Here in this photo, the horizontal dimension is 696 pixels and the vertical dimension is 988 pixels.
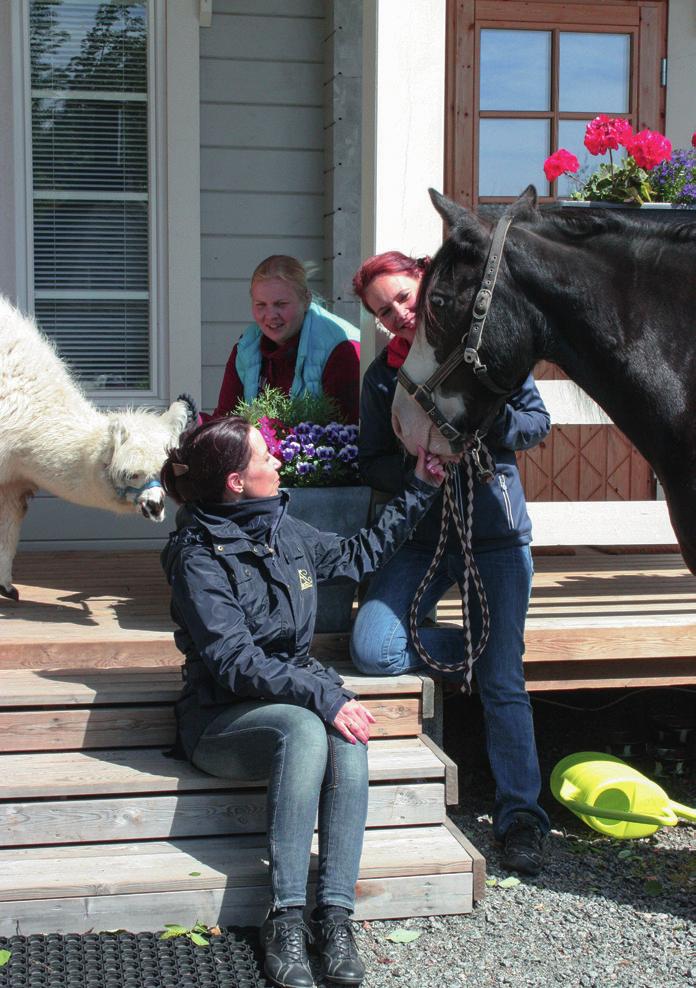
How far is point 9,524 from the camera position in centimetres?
457

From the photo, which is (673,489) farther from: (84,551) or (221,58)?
(221,58)

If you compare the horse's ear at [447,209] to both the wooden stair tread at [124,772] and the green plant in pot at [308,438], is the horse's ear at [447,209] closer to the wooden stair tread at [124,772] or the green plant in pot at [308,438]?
the green plant in pot at [308,438]

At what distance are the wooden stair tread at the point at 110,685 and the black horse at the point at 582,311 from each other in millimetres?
1048

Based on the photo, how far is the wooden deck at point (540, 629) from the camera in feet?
12.2

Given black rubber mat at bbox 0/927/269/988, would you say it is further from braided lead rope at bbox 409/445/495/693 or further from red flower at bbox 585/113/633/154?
red flower at bbox 585/113/633/154

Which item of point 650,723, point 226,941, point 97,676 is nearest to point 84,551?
point 97,676

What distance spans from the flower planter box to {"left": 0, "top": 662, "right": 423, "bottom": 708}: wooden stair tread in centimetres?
20

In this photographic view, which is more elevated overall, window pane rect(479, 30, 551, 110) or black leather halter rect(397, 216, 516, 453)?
window pane rect(479, 30, 551, 110)

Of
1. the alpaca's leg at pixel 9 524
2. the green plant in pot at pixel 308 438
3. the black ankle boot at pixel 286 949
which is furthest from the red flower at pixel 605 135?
the black ankle boot at pixel 286 949

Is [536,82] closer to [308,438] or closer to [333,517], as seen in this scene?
[308,438]

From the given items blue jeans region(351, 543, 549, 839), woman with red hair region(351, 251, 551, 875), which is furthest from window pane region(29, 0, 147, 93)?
blue jeans region(351, 543, 549, 839)

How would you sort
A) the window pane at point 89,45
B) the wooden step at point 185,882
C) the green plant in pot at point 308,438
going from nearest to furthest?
the wooden step at point 185,882, the green plant in pot at point 308,438, the window pane at point 89,45

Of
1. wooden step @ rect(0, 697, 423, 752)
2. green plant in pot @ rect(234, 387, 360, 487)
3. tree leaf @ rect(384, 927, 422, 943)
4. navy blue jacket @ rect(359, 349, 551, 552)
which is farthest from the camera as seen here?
green plant in pot @ rect(234, 387, 360, 487)

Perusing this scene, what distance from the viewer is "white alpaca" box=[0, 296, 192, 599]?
4238 mm
